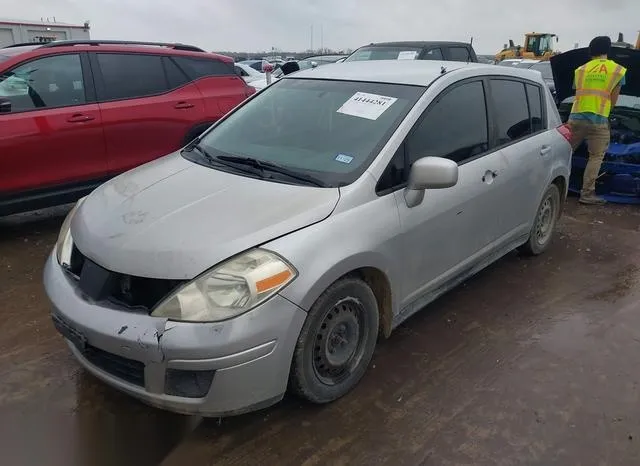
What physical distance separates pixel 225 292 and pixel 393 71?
6.85 feet

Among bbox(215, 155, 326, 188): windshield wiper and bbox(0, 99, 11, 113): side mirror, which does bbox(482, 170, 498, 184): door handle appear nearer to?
bbox(215, 155, 326, 188): windshield wiper

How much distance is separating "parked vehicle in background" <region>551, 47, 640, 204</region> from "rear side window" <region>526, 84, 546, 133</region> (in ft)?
8.93

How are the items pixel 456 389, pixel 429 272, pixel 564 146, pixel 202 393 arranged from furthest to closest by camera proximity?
1. pixel 564 146
2. pixel 429 272
3. pixel 456 389
4. pixel 202 393

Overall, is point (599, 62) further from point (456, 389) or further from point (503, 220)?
point (456, 389)

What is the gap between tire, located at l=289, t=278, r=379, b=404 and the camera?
104 inches

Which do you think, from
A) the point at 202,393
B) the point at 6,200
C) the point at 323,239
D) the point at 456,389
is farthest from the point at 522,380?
the point at 6,200

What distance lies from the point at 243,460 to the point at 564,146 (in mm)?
3859

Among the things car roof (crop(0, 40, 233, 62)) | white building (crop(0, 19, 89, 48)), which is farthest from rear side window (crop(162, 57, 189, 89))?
white building (crop(0, 19, 89, 48))

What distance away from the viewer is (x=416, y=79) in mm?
3477

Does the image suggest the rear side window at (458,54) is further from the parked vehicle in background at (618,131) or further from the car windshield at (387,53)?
the parked vehicle in background at (618,131)

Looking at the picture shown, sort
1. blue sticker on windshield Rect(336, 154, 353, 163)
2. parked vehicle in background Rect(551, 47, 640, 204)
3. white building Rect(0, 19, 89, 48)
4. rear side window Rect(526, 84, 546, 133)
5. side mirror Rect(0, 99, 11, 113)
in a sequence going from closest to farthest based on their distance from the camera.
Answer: blue sticker on windshield Rect(336, 154, 353, 163) < rear side window Rect(526, 84, 546, 133) < side mirror Rect(0, 99, 11, 113) < parked vehicle in background Rect(551, 47, 640, 204) < white building Rect(0, 19, 89, 48)

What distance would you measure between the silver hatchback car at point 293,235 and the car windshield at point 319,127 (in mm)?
12

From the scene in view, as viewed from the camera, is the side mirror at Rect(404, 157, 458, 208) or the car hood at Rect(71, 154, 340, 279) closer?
the car hood at Rect(71, 154, 340, 279)

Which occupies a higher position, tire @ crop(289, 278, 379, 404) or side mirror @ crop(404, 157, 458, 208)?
side mirror @ crop(404, 157, 458, 208)
